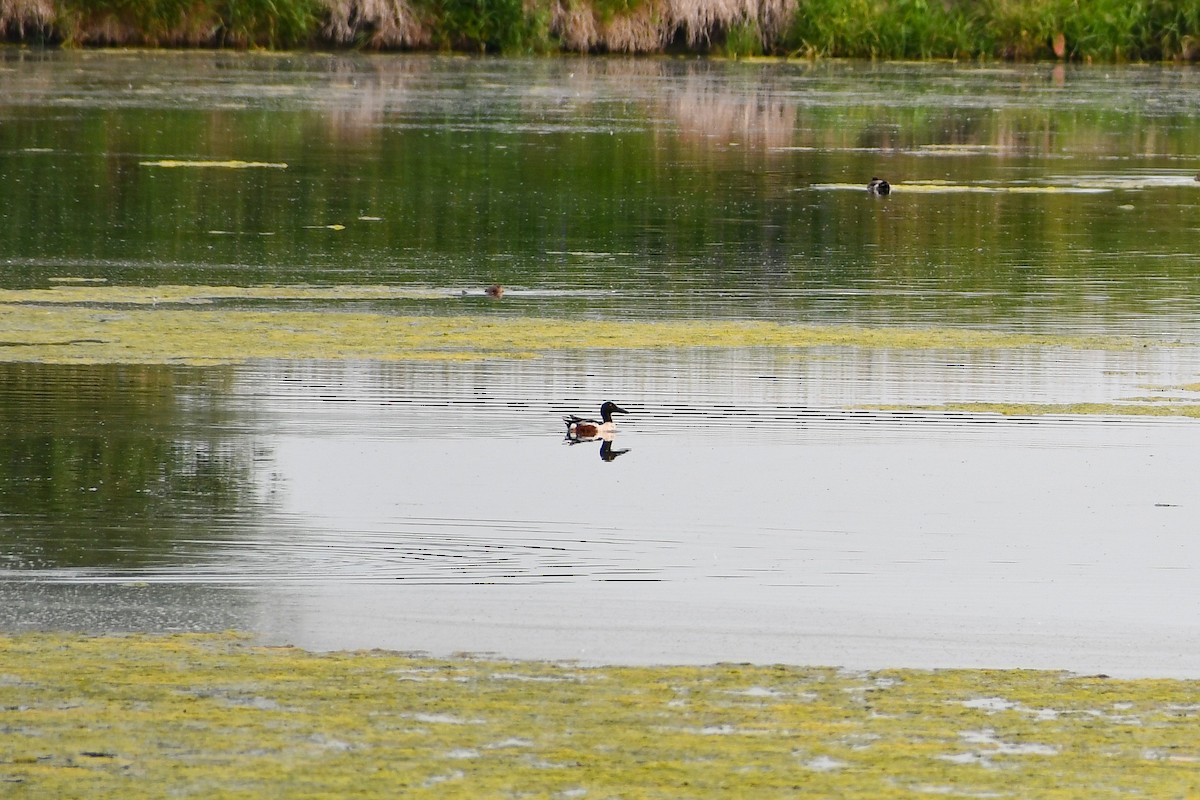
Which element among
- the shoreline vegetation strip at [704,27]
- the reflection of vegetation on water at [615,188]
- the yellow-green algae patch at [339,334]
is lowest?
the yellow-green algae patch at [339,334]

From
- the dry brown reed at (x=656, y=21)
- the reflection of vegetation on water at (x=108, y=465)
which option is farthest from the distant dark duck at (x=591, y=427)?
the dry brown reed at (x=656, y=21)

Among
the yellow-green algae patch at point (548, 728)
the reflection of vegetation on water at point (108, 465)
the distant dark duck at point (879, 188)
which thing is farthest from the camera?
the distant dark duck at point (879, 188)

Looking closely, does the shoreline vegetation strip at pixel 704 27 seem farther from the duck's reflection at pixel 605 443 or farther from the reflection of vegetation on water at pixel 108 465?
the duck's reflection at pixel 605 443

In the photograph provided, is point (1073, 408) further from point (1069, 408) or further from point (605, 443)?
point (605, 443)

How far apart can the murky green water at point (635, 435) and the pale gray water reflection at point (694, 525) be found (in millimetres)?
23

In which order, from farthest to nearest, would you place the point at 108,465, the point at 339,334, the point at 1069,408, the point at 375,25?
1. the point at 375,25
2. the point at 339,334
3. the point at 1069,408
4. the point at 108,465

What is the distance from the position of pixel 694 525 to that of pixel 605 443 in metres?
1.40

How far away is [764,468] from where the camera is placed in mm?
8758

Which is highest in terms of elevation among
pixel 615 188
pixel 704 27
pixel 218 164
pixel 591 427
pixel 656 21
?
pixel 656 21

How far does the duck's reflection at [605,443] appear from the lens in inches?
353

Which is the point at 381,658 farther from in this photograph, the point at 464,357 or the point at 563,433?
the point at 464,357

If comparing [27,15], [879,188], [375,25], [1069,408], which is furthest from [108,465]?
[375,25]

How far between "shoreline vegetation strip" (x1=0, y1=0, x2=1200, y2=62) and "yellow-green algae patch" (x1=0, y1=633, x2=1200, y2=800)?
39850 millimetres

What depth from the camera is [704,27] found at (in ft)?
157
